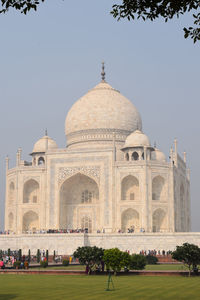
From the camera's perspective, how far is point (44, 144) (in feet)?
147

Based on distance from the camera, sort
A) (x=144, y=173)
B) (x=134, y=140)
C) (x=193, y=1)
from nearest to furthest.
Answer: (x=193, y=1) < (x=144, y=173) < (x=134, y=140)

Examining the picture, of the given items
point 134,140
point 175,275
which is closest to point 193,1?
point 175,275

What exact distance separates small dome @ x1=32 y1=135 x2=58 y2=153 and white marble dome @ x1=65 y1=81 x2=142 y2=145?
2.01 meters

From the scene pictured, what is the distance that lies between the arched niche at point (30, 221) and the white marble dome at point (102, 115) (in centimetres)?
839

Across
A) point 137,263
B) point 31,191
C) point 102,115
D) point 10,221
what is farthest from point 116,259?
point 102,115

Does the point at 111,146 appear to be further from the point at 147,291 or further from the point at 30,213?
the point at 147,291

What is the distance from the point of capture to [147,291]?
43.2ft

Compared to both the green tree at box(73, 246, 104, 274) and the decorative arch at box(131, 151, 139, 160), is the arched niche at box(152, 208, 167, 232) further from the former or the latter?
the green tree at box(73, 246, 104, 274)

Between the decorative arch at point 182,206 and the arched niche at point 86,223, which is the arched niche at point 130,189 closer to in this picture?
the arched niche at point 86,223

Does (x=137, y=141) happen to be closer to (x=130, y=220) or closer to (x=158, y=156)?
(x=158, y=156)

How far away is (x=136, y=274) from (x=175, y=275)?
5.49 ft

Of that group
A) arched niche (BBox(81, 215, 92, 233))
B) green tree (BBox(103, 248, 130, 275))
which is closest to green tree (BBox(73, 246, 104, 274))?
green tree (BBox(103, 248, 130, 275))

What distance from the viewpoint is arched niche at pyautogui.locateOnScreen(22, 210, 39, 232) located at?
41531 mm

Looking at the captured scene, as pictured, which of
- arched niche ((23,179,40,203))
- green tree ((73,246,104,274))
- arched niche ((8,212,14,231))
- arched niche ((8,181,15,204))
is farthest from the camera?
arched niche ((8,181,15,204))
